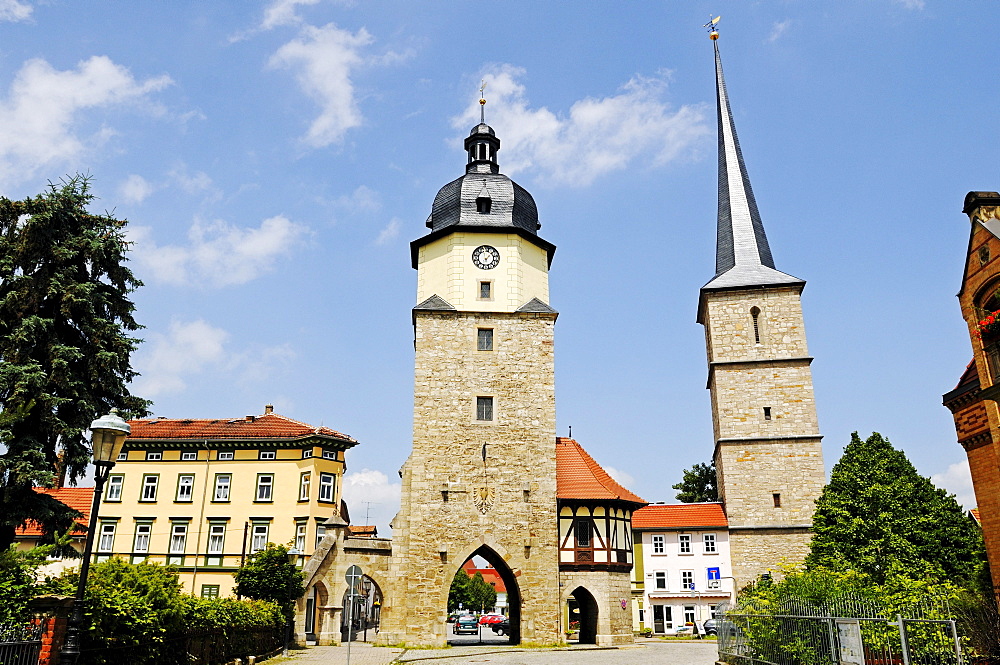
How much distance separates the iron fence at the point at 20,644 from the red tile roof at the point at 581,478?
20.6 meters

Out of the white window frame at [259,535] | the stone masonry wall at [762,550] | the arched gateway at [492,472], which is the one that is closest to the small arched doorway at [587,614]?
the arched gateway at [492,472]

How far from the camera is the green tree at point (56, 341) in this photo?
15.2 metres

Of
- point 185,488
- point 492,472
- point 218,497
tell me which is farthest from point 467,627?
point 492,472

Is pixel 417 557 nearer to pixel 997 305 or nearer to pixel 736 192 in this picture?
pixel 997 305

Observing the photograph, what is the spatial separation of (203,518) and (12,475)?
22.2 meters

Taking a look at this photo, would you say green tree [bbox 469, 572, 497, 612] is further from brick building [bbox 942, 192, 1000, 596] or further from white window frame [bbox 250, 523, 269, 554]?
brick building [bbox 942, 192, 1000, 596]

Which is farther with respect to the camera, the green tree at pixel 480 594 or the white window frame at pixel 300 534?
the green tree at pixel 480 594

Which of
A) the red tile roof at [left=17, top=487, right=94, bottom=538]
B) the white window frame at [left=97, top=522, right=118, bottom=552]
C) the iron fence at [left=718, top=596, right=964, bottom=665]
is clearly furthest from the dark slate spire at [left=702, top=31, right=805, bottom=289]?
the red tile roof at [left=17, top=487, right=94, bottom=538]

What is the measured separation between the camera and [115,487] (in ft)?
122

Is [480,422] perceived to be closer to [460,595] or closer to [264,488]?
[264,488]

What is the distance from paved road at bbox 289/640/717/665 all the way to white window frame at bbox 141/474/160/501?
15.2 meters

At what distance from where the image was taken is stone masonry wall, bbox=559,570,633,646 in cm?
2695

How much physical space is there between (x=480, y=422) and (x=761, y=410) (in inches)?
614

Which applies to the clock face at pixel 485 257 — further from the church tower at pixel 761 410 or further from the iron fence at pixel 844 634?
the iron fence at pixel 844 634
